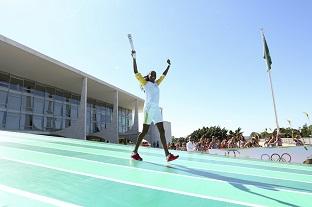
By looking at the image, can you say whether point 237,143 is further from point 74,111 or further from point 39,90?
point 74,111

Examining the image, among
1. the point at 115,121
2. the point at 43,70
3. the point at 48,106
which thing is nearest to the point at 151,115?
the point at 43,70

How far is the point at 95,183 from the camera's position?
3711 mm

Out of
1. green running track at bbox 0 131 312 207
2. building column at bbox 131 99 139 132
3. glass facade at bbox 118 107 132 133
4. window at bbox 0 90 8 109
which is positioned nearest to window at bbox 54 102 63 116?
window at bbox 0 90 8 109

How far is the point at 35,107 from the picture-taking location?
3388 centimetres

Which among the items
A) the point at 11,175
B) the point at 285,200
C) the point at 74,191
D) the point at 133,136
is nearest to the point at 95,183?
the point at 74,191

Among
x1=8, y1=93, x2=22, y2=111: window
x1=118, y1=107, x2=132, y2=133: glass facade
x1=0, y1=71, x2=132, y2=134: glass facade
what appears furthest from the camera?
x1=118, y1=107, x2=132, y2=133: glass facade

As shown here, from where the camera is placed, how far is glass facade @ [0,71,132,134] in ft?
99.8

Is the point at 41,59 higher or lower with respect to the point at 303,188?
higher

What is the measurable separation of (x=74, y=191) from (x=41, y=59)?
1153 inches

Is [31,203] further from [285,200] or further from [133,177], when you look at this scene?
[285,200]

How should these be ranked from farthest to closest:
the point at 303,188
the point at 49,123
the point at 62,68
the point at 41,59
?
1. the point at 49,123
2. the point at 62,68
3. the point at 41,59
4. the point at 303,188

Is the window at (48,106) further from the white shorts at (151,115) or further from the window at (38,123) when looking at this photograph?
the white shorts at (151,115)

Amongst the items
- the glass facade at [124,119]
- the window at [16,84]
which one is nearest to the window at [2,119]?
the window at [16,84]

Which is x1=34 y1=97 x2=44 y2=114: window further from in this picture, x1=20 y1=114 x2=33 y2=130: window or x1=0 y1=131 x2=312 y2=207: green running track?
x1=0 y1=131 x2=312 y2=207: green running track
